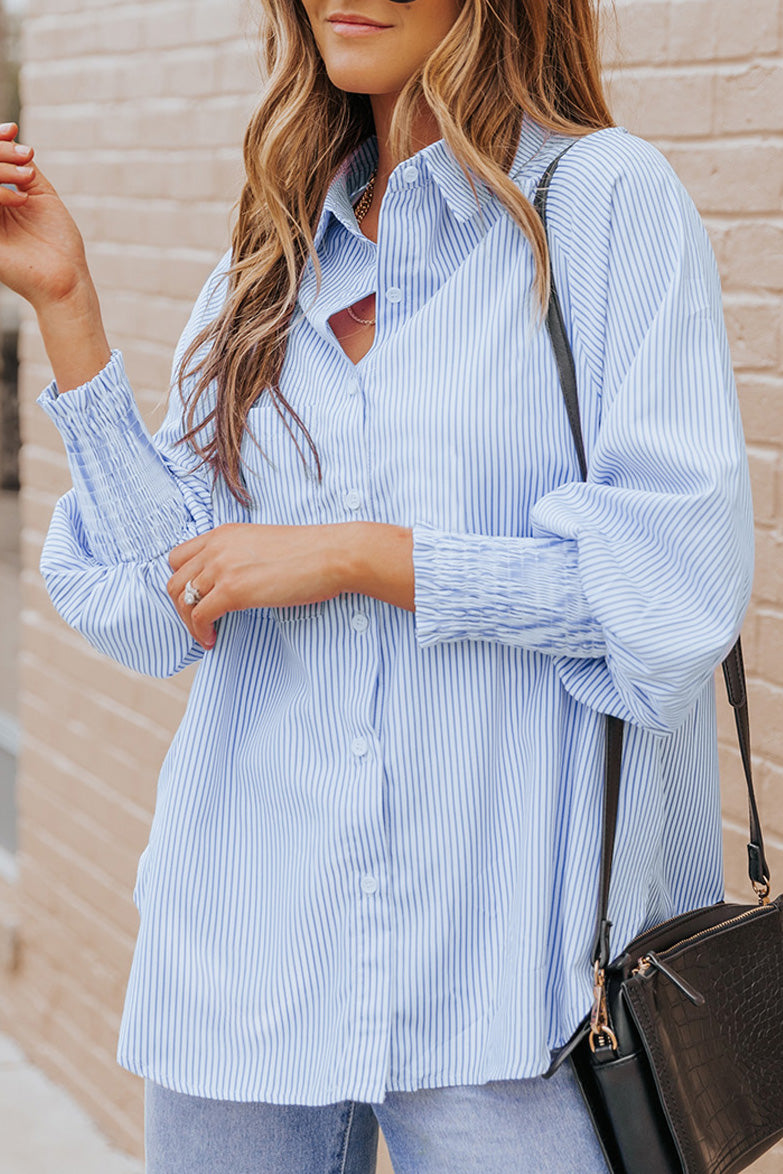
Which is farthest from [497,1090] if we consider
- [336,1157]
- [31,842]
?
[31,842]

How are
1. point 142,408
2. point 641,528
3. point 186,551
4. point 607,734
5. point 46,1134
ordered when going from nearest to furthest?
point 641,528 < point 607,734 < point 186,551 < point 142,408 < point 46,1134

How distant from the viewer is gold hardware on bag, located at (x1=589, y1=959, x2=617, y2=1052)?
1.37m

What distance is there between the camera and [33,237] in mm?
1593

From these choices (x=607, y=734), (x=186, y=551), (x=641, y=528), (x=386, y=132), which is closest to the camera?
(x=641, y=528)

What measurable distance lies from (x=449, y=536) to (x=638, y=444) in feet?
0.62

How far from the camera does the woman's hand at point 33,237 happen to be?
1555mm

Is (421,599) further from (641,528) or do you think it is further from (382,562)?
(641,528)

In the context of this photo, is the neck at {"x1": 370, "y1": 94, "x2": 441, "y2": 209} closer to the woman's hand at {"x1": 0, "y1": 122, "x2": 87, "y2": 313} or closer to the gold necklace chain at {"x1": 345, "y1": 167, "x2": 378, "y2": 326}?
the gold necklace chain at {"x1": 345, "y1": 167, "x2": 378, "y2": 326}

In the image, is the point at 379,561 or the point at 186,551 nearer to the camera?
the point at 379,561

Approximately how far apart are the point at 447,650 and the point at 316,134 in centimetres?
61

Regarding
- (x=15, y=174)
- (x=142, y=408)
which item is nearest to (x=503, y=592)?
(x=15, y=174)

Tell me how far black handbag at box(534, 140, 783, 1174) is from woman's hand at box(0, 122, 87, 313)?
491 mm

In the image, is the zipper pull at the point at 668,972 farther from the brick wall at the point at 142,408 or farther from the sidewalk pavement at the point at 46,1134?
the sidewalk pavement at the point at 46,1134

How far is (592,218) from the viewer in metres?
1.38
